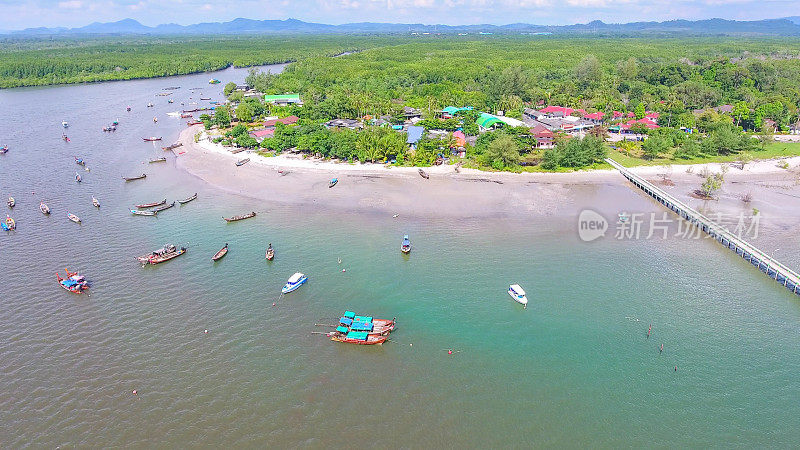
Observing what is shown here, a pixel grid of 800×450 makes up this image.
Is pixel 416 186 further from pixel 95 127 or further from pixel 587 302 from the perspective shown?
pixel 95 127

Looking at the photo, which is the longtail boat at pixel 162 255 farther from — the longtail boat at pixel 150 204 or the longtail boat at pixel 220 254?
the longtail boat at pixel 150 204

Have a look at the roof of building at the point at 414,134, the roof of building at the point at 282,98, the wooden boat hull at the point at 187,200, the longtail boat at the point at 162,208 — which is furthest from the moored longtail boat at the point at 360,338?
the roof of building at the point at 282,98

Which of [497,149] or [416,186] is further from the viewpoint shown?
[497,149]

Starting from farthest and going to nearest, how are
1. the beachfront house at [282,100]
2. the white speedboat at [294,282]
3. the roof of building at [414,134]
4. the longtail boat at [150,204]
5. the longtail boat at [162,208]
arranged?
1. the beachfront house at [282,100]
2. the roof of building at [414,134]
3. the longtail boat at [150,204]
4. the longtail boat at [162,208]
5. the white speedboat at [294,282]

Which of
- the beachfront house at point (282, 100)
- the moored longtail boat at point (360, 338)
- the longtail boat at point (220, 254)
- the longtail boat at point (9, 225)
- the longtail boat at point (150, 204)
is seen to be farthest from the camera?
the beachfront house at point (282, 100)

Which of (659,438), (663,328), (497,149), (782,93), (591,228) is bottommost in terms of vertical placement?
(659,438)

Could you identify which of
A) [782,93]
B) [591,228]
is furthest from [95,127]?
[782,93]
